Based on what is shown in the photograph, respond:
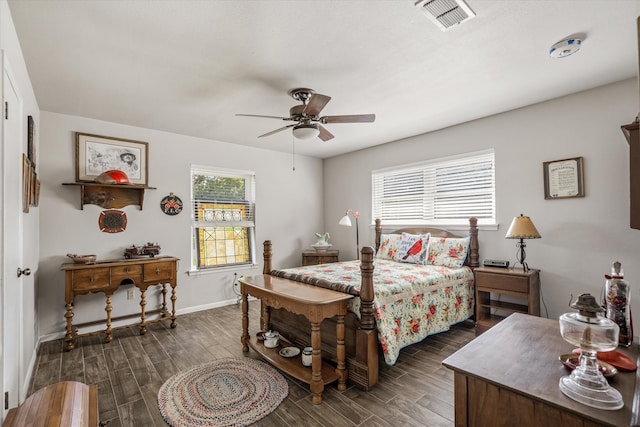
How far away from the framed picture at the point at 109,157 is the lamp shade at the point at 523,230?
14.7ft

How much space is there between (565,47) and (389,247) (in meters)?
2.92

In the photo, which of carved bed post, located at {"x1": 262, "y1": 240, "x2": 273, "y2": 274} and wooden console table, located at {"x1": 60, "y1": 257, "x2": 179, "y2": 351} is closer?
wooden console table, located at {"x1": 60, "y1": 257, "x2": 179, "y2": 351}

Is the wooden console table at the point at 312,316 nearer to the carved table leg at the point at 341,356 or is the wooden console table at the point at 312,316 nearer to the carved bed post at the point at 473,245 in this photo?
the carved table leg at the point at 341,356

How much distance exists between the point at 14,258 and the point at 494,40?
3614mm

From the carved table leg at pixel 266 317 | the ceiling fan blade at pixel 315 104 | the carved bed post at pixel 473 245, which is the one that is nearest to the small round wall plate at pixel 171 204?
the carved table leg at pixel 266 317

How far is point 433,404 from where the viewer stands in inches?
85.8

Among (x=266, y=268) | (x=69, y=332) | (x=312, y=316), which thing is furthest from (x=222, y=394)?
(x=69, y=332)

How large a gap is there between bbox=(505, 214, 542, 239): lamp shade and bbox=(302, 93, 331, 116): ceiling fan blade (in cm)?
237

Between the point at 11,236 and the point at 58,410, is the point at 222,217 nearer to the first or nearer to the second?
the point at 11,236

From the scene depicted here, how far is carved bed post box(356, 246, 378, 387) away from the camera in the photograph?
7.75ft

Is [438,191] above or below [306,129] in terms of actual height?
below

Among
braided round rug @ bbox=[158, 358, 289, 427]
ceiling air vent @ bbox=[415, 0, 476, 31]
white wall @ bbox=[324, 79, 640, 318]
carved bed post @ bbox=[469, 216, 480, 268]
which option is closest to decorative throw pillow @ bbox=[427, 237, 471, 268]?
carved bed post @ bbox=[469, 216, 480, 268]

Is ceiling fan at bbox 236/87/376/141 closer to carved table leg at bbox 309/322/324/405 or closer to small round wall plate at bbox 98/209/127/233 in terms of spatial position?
carved table leg at bbox 309/322/324/405

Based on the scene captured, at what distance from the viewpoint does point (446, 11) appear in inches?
74.4
